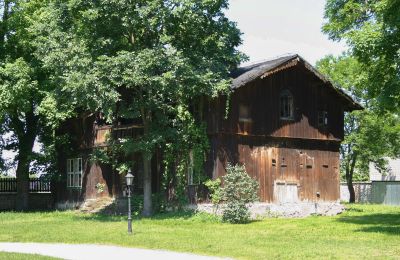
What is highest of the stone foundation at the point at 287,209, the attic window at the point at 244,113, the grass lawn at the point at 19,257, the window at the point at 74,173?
Result: the attic window at the point at 244,113

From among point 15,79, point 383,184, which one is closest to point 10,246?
point 15,79

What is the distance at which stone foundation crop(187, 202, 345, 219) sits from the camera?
96.9ft

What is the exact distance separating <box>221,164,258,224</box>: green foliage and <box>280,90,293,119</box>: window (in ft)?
19.1

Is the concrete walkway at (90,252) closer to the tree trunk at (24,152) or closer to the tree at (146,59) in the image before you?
the tree at (146,59)

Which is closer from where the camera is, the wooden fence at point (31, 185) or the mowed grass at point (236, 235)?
the mowed grass at point (236, 235)

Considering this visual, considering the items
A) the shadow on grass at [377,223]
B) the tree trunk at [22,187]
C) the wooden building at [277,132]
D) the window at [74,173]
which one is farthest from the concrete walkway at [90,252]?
the tree trunk at [22,187]

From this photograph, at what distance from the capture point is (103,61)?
27531 millimetres

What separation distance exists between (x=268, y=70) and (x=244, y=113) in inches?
97.1

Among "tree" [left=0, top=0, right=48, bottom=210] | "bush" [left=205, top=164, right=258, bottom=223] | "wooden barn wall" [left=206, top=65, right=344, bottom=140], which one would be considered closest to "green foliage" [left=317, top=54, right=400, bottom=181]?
"wooden barn wall" [left=206, top=65, right=344, bottom=140]

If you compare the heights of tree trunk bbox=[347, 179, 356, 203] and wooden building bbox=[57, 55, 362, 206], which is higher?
wooden building bbox=[57, 55, 362, 206]

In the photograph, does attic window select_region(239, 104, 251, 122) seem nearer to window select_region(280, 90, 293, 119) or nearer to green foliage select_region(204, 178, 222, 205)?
window select_region(280, 90, 293, 119)

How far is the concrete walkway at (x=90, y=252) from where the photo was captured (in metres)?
15.9

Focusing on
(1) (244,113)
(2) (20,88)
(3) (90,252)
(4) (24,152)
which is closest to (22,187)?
(4) (24,152)

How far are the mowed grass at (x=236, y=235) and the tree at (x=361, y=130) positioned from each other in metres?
20.3
